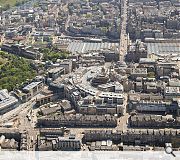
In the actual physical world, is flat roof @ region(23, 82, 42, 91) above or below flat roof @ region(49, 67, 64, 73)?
below

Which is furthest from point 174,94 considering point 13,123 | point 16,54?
point 16,54

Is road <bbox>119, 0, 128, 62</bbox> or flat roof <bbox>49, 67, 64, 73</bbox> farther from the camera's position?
road <bbox>119, 0, 128, 62</bbox>

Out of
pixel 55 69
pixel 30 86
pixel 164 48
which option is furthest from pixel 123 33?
pixel 30 86

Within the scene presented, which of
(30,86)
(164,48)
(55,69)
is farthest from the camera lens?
(164,48)

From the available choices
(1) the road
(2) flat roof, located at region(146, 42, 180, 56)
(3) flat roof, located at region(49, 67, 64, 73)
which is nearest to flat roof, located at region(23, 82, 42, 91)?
(3) flat roof, located at region(49, 67, 64, 73)

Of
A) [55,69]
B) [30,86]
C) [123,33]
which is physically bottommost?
[30,86]

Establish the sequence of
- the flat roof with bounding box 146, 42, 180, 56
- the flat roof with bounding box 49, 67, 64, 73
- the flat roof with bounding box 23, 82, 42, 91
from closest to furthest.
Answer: the flat roof with bounding box 23, 82, 42, 91 → the flat roof with bounding box 49, 67, 64, 73 → the flat roof with bounding box 146, 42, 180, 56

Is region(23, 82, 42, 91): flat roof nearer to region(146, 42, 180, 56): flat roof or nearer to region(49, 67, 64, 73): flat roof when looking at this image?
region(49, 67, 64, 73): flat roof

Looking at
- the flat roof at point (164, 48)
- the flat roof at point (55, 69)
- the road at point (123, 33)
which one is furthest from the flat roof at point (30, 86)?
the flat roof at point (164, 48)

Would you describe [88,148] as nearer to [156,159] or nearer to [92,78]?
[156,159]

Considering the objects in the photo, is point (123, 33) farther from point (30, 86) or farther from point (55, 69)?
point (30, 86)

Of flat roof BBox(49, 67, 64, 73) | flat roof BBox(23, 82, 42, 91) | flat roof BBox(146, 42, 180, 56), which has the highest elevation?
flat roof BBox(146, 42, 180, 56)
